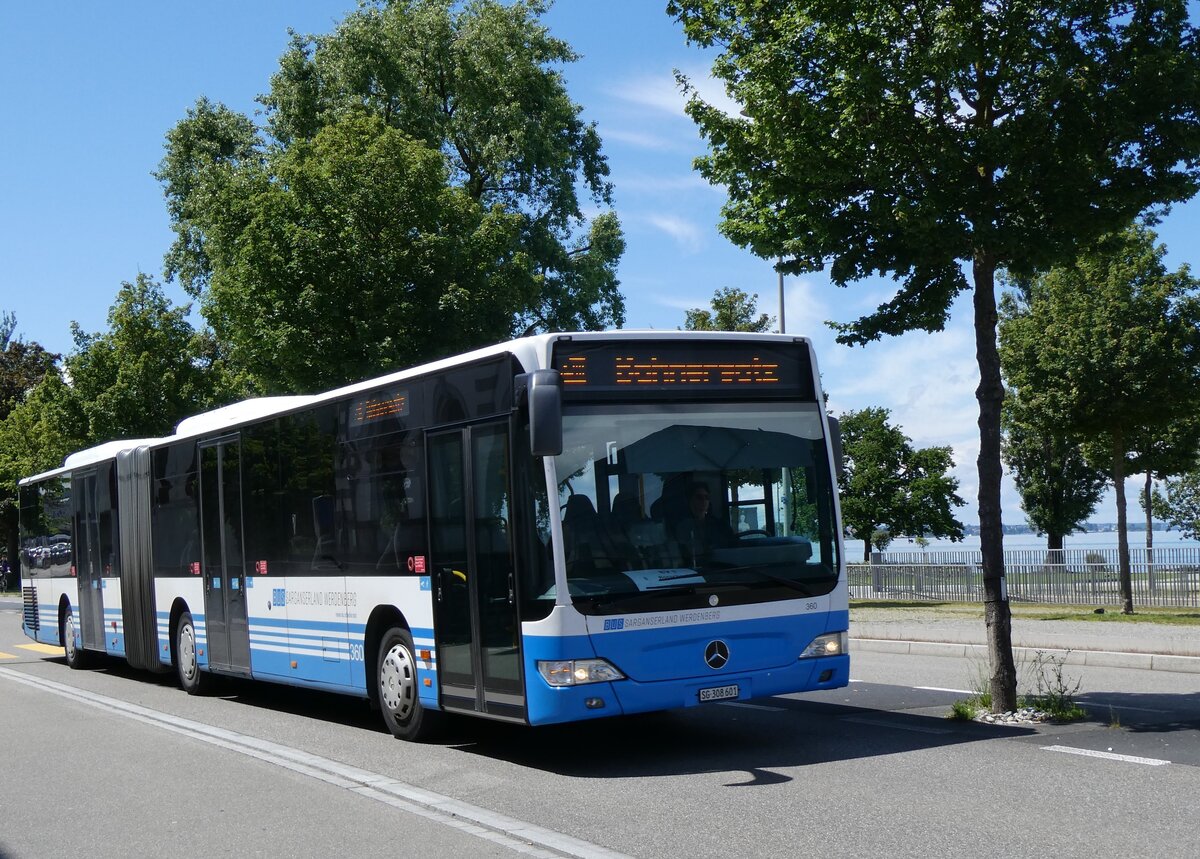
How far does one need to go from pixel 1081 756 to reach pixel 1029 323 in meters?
22.7

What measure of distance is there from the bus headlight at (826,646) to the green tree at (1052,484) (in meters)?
56.0

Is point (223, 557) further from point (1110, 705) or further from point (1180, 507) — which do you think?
point (1180, 507)

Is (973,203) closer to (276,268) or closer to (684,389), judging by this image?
(684,389)

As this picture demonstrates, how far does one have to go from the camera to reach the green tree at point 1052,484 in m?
65.1

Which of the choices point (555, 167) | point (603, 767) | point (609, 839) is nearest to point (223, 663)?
point (603, 767)

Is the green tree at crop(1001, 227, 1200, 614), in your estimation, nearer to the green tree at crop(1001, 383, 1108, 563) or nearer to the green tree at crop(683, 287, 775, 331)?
the green tree at crop(683, 287, 775, 331)

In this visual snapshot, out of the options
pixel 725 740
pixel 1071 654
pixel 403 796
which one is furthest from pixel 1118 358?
pixel 403 796

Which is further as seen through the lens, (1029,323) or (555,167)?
(555,167)

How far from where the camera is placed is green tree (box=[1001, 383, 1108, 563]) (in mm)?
65125

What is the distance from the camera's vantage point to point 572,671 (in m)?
9.29

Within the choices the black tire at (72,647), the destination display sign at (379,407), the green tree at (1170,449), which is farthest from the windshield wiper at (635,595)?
the green tree at (1170,449)

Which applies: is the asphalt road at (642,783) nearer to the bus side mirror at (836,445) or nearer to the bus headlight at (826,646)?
the bus headlight at (826,646)

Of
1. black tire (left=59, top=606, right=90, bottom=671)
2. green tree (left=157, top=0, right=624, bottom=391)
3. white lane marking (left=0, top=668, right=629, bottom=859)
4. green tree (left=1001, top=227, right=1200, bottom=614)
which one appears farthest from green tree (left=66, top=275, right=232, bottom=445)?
white lane marking (left=0, top=668, right=629, bottom=859)

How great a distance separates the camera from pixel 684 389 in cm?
1012
